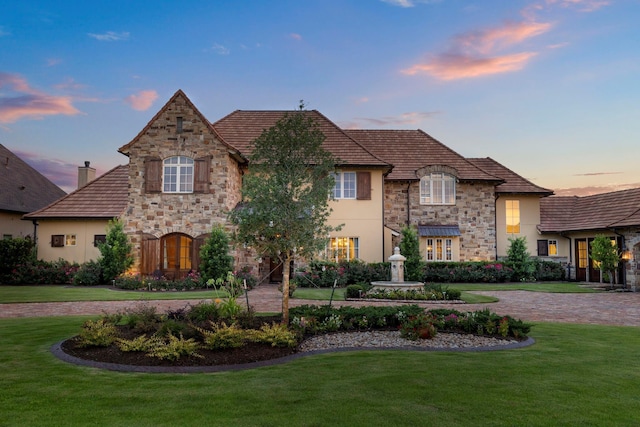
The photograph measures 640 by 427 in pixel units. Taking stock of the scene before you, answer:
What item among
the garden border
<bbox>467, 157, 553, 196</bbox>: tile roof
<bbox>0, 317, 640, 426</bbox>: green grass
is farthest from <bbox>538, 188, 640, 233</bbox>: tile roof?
<bbox>0, 317, 640, 426</bbox>: green grass

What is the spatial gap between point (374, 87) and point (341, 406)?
16579mm

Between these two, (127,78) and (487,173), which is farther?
(487,173)

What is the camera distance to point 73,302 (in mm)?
16266

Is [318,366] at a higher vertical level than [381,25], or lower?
lower

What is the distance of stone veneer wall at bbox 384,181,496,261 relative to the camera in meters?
27.5

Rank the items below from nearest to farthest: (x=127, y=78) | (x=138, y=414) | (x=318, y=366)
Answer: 1. (x=138, y=414)
2. (x=318, y=366)
3. (x=127, y=78)

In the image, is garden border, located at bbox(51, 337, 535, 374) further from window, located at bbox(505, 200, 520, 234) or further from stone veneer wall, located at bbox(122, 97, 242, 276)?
window, located at bbox(505, 200, 520, 234)

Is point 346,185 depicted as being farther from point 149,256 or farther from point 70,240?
point 70,240

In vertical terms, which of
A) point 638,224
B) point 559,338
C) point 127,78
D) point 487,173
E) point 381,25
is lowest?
point 559,338

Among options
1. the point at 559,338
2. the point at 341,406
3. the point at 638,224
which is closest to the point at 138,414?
the point at 341,406

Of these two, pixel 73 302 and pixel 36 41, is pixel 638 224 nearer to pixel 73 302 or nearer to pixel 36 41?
pixel 73 302

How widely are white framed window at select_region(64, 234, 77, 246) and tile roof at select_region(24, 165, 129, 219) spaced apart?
119cm

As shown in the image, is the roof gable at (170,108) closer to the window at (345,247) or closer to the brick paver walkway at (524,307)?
the window at (345,247)

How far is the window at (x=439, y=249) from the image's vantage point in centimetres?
2722
